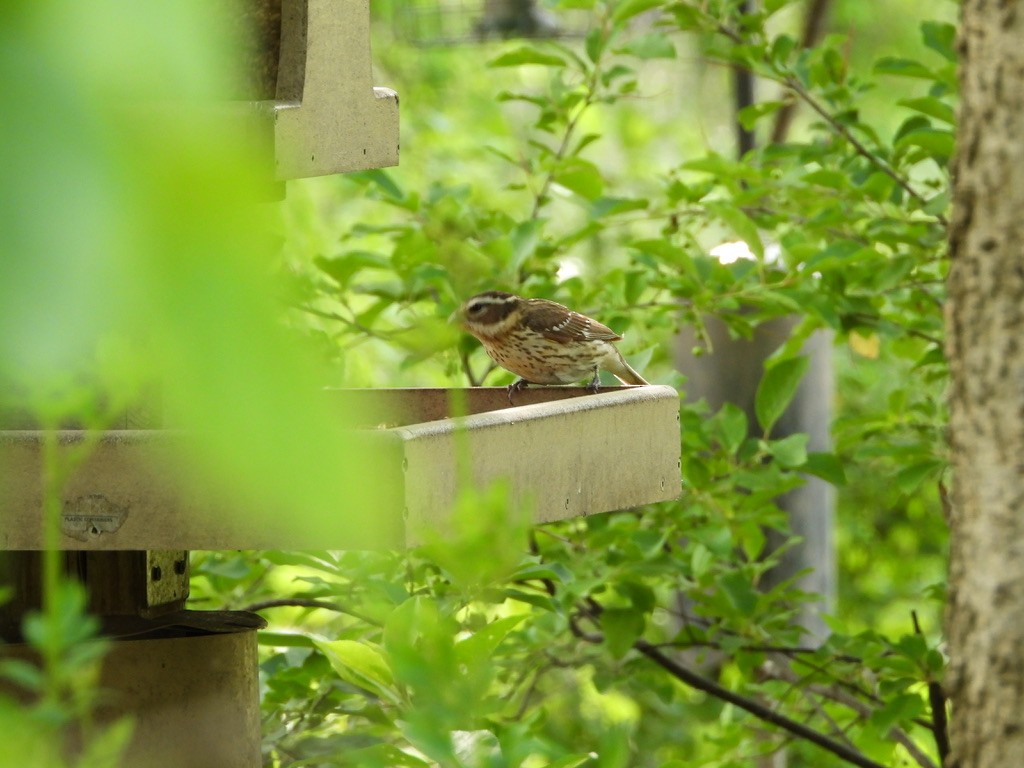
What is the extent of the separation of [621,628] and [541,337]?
0.61 metres

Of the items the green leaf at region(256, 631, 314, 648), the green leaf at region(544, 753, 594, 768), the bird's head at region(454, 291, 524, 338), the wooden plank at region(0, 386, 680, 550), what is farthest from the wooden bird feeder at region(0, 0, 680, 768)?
the bird's head at region(454, 291, 524, 338)

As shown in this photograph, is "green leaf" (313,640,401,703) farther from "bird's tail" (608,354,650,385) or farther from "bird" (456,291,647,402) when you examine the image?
"bird's tail" (608,354,650,385)

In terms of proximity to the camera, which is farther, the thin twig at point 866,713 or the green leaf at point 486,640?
the thin twig at point 866,713

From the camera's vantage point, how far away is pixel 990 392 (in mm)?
1250

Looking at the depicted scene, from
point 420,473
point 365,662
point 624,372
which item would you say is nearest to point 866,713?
point 624,372

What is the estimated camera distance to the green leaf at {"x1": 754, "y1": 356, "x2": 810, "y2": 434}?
105 inches

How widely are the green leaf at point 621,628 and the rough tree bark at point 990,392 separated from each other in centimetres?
134

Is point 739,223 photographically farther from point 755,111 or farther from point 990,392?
point 990,392

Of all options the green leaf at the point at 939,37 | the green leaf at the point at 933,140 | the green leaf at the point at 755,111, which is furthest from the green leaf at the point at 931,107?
the green leaf at the point at 755,111

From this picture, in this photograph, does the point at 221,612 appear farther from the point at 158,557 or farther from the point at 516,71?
the point at 516,71

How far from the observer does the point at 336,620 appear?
3629 millimetres

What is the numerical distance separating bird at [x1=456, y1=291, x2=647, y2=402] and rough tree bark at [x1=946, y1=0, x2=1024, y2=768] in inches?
60.7

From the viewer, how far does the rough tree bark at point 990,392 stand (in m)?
1.24

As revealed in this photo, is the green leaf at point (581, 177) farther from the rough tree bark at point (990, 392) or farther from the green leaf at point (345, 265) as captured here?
the rough tree bark at point (990, 392)
